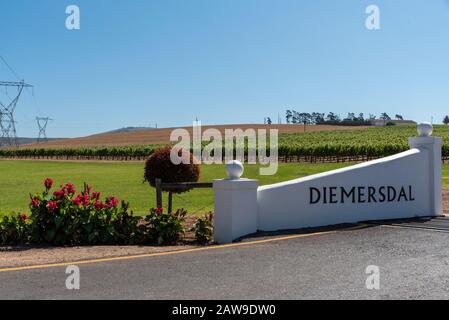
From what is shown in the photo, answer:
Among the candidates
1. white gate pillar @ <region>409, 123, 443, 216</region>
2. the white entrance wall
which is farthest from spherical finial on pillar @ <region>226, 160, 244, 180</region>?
white gate pillar @ <region>409, 123, 443, 216</region>

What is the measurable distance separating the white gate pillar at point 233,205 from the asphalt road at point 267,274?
75cm

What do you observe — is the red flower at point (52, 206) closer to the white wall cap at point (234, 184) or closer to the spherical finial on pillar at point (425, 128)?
the white wall cap at point (234, 184)

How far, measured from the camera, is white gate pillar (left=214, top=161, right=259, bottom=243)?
887 centimetres

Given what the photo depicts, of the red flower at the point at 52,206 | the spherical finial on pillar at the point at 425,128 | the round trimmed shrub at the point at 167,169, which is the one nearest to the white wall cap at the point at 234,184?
the red flower at the point at 52,206

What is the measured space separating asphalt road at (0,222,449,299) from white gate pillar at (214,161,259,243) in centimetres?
75

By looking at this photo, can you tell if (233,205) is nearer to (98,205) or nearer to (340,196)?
(98,205)

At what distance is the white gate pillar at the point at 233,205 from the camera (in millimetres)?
8867

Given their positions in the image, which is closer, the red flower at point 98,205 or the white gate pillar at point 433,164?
the red flower at point 98,205

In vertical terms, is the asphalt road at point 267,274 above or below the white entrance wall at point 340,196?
below

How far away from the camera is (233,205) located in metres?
8.91

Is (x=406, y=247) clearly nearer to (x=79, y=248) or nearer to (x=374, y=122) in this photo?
(x=79, y=248)

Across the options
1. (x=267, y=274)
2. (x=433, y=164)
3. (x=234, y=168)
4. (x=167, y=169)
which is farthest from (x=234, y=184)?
(x=433, y=164)
